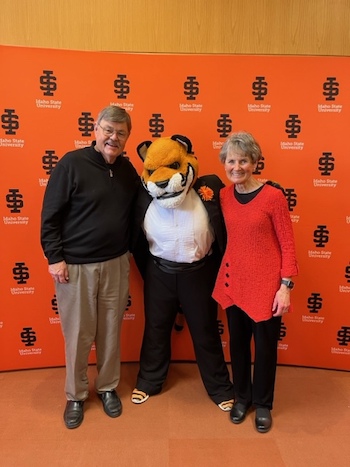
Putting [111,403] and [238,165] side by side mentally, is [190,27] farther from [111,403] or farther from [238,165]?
[111,403]

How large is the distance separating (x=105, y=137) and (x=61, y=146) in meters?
0.60

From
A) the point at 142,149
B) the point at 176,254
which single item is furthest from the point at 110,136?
the point at 176,254

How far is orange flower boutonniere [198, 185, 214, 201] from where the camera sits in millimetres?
1802

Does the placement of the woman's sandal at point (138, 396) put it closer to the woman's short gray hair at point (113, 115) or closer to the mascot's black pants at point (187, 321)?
the mascot's black pants at point (187, 321)

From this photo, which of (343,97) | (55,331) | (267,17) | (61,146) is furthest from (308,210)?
(55,331)

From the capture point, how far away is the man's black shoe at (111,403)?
1.93 m

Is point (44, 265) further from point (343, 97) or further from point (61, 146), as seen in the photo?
point (343, 97)

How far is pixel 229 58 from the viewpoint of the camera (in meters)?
2.09

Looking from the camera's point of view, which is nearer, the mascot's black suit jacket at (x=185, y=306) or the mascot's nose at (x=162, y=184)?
the mascot's nose at (x=162, y=184)

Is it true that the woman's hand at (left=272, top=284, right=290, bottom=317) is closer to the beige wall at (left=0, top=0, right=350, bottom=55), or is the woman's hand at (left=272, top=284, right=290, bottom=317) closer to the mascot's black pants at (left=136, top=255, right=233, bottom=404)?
the mascot's black pants at (left=136, top=255, right=233, bottom=404)

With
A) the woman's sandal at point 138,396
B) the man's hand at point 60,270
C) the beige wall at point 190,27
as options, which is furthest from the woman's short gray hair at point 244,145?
the woman's sandal at point 138,396

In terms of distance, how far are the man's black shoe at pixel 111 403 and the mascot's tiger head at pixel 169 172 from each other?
1084mm

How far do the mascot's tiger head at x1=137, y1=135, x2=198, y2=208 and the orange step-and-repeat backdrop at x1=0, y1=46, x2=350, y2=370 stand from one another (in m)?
0.46

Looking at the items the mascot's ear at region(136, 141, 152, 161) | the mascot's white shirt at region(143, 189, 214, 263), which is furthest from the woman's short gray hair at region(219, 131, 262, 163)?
the mascot's ear at region(136, 141, 152, 161)
